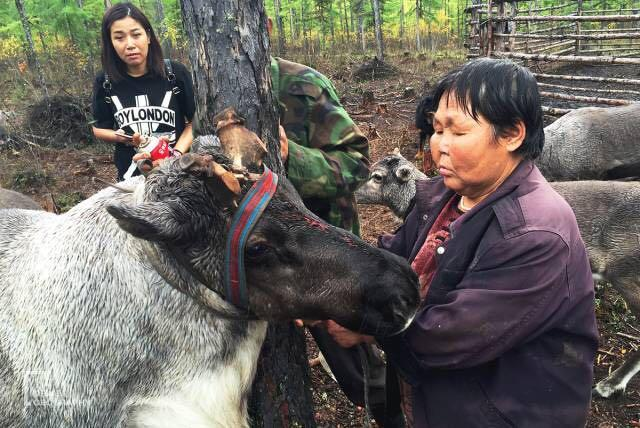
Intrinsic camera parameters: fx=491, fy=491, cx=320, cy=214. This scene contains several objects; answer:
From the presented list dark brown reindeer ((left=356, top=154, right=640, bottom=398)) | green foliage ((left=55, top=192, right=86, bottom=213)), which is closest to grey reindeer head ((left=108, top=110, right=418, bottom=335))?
dark brown reindeer ((left=356, top=154, right=640, bottom=398))

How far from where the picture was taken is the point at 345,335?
1.96 m

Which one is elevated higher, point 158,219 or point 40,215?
point 158,219

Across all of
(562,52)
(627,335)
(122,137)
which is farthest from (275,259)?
(562,52)

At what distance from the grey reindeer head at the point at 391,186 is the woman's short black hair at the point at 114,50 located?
3.48m

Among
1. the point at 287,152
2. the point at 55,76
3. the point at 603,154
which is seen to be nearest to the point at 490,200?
the point at 287,152

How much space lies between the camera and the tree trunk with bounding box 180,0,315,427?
213 cm

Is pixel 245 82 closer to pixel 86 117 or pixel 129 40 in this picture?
pixel 129 40

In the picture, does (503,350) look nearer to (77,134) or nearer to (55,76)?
(77,134)

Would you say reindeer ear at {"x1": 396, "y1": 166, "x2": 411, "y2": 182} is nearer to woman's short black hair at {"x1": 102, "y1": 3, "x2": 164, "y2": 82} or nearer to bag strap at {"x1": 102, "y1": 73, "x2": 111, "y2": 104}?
woman's short black hair at {"x1": 102, "y1": 3, "x2": 164, "y2": 82}

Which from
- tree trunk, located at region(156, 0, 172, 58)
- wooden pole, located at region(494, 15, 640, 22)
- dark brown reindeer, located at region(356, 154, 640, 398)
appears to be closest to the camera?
dark brown reindeer, located at region(356, 154, 640, 398)

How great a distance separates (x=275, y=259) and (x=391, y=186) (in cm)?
490

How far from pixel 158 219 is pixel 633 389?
4.28 metres

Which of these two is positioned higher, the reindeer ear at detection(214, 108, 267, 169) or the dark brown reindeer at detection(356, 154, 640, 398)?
the reindeer ear at detection(214, 108, 267, 169)

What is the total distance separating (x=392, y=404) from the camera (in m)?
2.62
